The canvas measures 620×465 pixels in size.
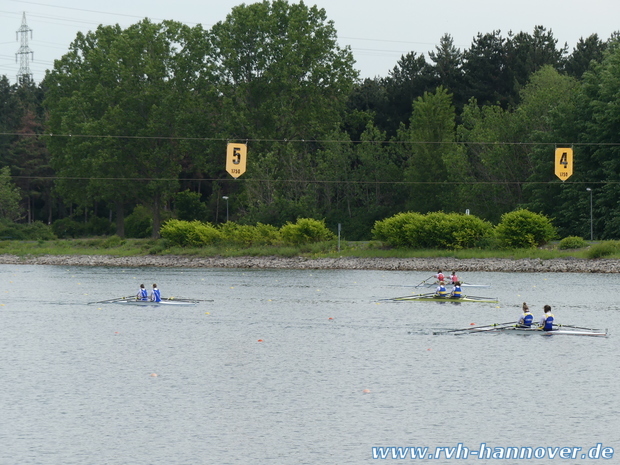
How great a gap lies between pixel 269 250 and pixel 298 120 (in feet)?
81.1

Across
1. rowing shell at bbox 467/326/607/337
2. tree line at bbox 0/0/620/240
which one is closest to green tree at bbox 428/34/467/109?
tree line at bbox 0/0/620/240

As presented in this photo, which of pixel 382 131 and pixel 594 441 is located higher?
pixel 382 131

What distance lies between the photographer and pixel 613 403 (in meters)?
29.7

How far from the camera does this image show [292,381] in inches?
1330

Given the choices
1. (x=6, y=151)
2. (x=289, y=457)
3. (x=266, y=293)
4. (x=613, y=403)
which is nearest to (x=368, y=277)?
(x=266, y=293)

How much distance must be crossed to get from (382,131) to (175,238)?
3378 cm

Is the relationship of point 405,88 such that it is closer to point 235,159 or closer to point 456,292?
point 235,159

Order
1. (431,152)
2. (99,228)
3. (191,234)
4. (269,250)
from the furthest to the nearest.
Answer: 1. (99,228)
2. (431,152)
3. (191,234)
4. (269,250)

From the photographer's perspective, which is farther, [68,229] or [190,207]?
[68,229]

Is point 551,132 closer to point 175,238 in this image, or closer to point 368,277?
point 368,277

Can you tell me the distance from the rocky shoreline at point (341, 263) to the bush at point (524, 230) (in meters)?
3.27

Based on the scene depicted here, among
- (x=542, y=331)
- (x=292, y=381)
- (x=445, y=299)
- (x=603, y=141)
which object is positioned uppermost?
(x=603, y=141)

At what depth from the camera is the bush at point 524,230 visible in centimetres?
8525

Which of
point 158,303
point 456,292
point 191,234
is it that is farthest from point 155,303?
point 191,234
